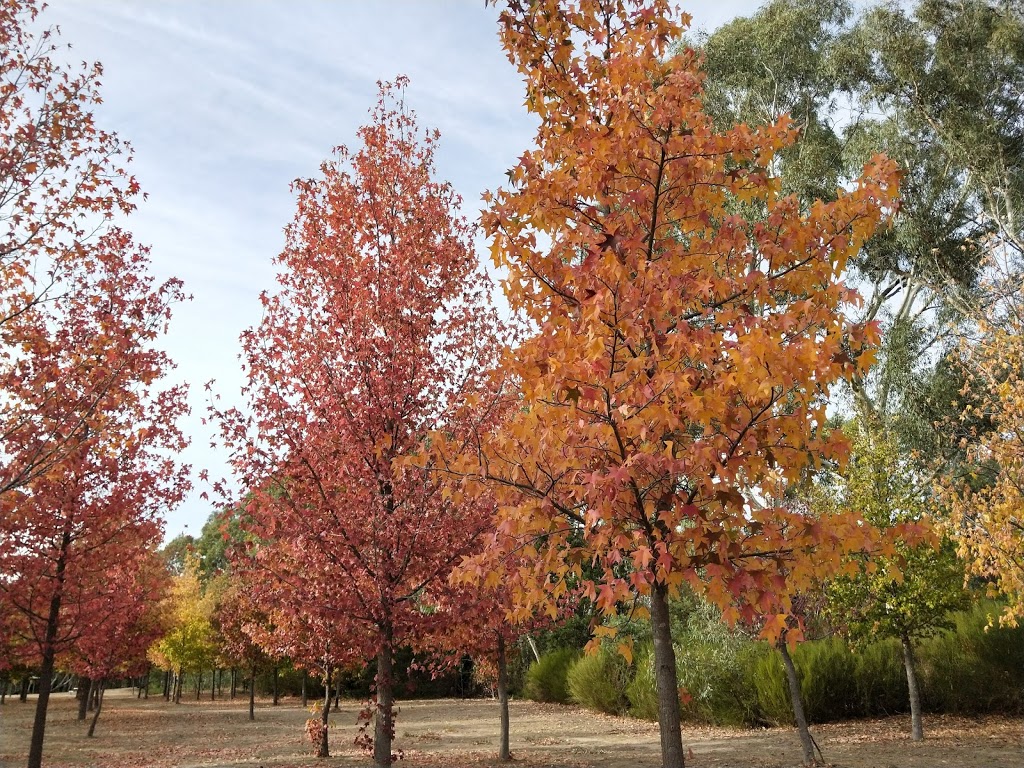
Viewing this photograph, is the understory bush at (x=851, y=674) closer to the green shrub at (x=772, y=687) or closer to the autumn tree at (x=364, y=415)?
the green shrub at (x=772, y=687)

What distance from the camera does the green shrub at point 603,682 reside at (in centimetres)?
2298

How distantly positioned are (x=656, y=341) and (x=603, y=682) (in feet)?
73.1

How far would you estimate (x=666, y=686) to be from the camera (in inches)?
163

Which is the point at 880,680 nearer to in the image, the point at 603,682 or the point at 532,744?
the point at 603,682

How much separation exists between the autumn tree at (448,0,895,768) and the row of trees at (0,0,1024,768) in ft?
0.07

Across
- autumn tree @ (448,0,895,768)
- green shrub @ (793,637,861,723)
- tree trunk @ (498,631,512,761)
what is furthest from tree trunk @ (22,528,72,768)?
green shrub @ (793,637,861,723)

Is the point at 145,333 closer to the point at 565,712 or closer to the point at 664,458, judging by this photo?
the point at 664,458

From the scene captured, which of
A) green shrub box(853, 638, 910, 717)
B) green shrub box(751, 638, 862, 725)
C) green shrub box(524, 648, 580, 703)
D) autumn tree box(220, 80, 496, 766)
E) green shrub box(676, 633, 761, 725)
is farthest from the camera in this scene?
green shrub box(524, 648, 580, 703)

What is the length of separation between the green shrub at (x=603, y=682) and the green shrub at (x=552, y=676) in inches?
107

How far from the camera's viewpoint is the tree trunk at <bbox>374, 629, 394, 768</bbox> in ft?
24.1

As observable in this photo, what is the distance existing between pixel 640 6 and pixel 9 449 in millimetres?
8108

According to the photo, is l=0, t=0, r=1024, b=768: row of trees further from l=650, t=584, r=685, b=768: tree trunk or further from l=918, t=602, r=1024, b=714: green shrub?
l=918, t=602, r=1024, b=714: green shrub

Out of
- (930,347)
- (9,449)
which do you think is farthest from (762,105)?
(9,449)

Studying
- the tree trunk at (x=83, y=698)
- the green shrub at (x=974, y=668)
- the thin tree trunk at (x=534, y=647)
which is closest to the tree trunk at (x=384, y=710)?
the green shrub at (x=974, y=668)
